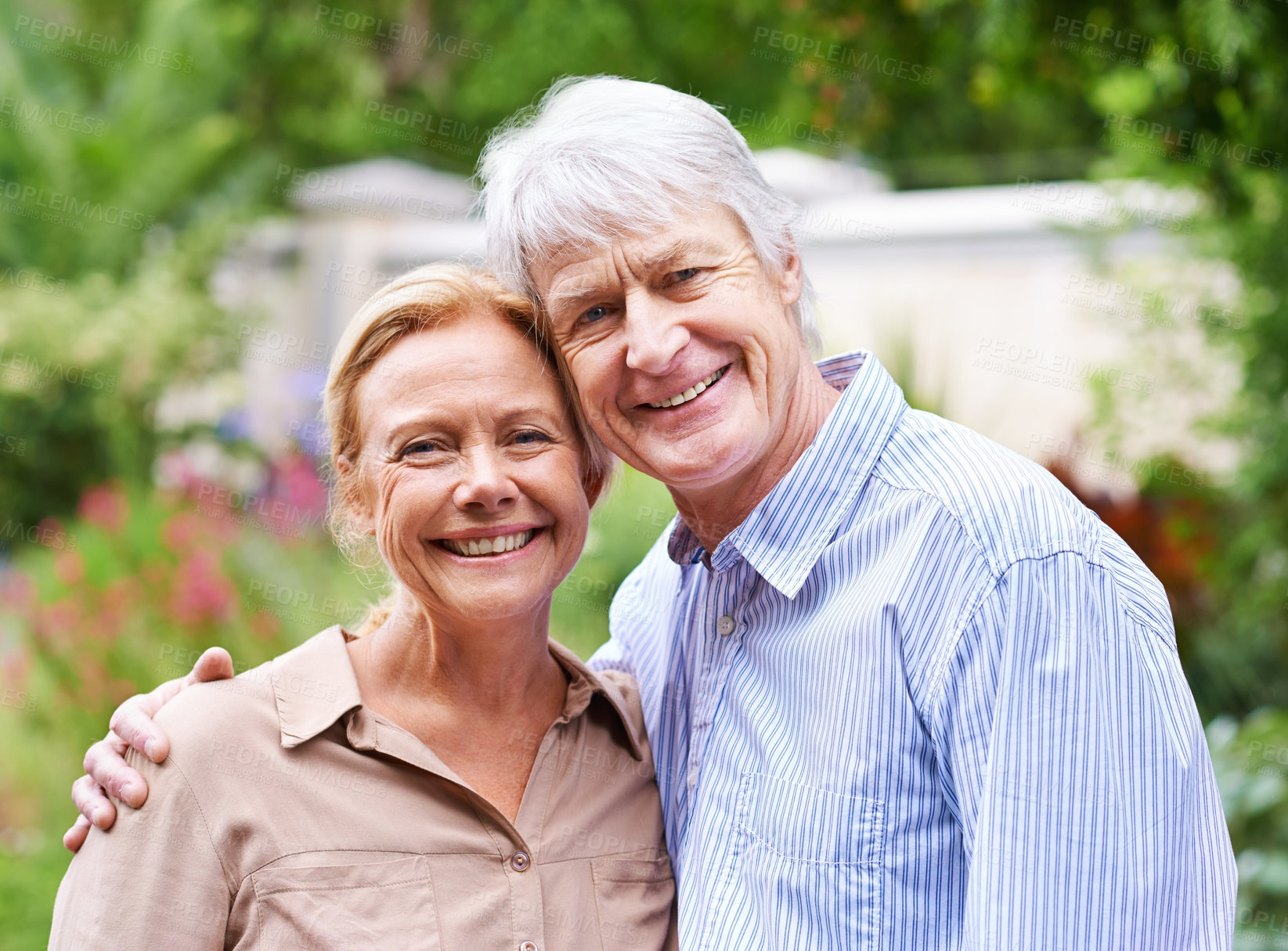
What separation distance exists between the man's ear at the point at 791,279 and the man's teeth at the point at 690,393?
199mm

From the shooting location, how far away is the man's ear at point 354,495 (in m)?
2.13

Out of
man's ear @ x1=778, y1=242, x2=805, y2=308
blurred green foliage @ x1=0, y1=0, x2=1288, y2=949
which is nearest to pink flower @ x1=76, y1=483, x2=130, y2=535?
blurred green foliage @ x1=0, y1=0, x2=1288, y2=949

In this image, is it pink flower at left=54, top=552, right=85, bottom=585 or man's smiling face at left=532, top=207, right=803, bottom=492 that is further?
pink flower at left=54, top=552, right=85, bottom=585

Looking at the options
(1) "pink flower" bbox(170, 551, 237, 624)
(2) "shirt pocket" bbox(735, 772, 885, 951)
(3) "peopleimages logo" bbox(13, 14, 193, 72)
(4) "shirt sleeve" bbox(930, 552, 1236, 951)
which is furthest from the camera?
(3) "peopleimages logo" bbox(13, 14, 193, 72)

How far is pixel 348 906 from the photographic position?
73.0 inches

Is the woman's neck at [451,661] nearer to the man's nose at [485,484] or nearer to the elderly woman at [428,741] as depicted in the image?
the elderly woman at [428,741]

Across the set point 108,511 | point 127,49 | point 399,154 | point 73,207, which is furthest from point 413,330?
point 399,154

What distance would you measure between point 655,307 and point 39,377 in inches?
319

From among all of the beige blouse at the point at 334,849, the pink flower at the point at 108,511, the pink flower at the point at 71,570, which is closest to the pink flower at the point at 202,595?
the pink flower at the point at 71,570

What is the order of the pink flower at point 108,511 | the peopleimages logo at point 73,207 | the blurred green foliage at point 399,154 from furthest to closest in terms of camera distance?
the peopleimages logo at point 73,207
the pink flower at point 108,511
the blurred green foliage at point 399,154

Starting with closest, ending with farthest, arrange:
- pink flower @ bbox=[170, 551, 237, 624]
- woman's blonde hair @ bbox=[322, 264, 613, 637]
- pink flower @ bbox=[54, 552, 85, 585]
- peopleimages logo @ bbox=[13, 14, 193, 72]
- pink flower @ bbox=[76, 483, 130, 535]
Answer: woman's blonde hair @ bbox=[322, 264, 613, 637], pink flower @ bbox=[170, 551, 237, 624], pink flower @ bbox=[54, 552, 85, 585], pink flower @ bbox=[76, 483, 130, 535], peopleimages logo @ bbox=[13, 14, 193, 72]

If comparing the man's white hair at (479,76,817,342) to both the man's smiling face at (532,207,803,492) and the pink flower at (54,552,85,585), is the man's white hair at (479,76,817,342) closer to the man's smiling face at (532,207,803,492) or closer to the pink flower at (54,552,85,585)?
the man's smiling face at (532,207,803,492)

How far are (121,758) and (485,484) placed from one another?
707mm

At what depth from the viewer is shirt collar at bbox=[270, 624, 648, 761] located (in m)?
1.95
